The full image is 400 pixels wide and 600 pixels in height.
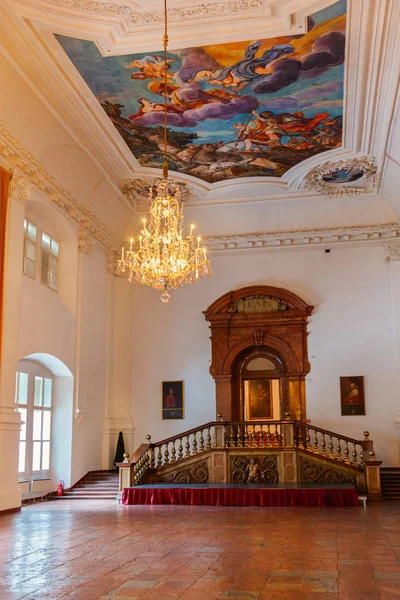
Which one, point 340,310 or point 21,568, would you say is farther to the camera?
point 340,310

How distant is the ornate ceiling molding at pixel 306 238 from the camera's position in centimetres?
1700

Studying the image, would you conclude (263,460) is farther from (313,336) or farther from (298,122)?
(298,122)

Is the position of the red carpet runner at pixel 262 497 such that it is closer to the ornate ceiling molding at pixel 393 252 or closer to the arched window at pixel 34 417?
the arched window at pixel 34 417

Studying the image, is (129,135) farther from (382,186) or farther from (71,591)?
(71,591)

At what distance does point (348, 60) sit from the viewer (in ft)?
37.0

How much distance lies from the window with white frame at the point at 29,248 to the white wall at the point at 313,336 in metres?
4.74

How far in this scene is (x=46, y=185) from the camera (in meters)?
13.5

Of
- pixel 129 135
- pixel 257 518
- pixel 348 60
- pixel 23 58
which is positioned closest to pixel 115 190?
pixel 129 135

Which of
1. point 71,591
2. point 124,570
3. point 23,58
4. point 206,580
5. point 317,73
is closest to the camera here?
point 71,591

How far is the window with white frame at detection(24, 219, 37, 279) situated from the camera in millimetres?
13516

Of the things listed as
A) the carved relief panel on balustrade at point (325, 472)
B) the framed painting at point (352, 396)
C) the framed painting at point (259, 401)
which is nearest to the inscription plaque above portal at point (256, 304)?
the framed painting at point (259, 401)

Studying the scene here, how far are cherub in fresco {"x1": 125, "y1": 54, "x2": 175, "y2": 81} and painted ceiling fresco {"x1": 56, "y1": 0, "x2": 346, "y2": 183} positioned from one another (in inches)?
0.7

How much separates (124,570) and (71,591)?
93 cm

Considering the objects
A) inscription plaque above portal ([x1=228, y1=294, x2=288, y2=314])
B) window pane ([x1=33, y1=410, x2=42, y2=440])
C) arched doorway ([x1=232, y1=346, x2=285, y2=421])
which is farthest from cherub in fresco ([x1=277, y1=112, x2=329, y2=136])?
window pane ([x1=33, y1=410, x2=42, y2=440])
